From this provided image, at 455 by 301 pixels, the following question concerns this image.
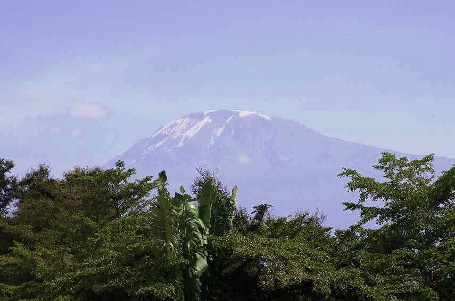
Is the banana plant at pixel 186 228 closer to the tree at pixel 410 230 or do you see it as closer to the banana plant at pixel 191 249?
the banana plant at pixel 191 249

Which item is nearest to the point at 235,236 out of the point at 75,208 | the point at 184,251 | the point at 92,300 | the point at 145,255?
the point at 184,251

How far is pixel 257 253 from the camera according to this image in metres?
18.3

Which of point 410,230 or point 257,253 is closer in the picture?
point 257,253

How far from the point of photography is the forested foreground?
18.0 meters

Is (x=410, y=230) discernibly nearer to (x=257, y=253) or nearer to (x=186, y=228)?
(x=257, y=253)

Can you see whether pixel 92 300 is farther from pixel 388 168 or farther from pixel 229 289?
pixel 388 168

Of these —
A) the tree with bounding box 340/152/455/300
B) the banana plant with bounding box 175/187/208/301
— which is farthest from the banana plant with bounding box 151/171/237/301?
the tree with bounding box 340/152/455/300

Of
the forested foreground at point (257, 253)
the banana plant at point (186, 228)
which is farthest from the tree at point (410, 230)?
the banana plant at point (186, 228)

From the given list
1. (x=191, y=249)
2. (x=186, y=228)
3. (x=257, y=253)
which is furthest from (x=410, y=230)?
(x=186, y=228)

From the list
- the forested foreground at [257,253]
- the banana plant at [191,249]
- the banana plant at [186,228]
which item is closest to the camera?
the banana plant at [186,228]

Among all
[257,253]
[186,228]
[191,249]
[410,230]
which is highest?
[186,228]

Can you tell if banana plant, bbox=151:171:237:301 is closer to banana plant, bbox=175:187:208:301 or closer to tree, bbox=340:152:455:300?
banana plant, bbox=175:187:208:301

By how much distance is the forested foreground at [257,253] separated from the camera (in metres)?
18.0

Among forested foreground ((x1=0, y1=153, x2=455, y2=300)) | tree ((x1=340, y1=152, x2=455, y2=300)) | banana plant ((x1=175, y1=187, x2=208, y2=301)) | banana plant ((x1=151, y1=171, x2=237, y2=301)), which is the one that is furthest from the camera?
banana plant ((x1=175, y1=187, x2=208, y2=301))
